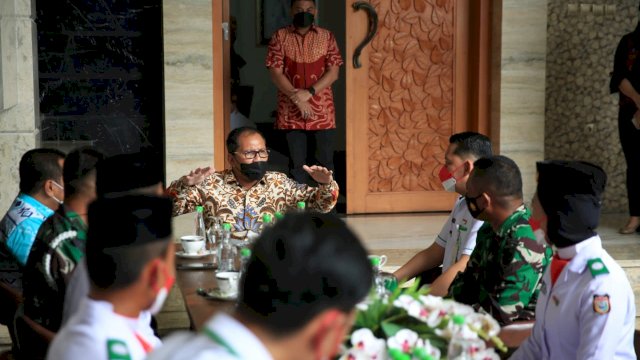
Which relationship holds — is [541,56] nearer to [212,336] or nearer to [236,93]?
[236,93]

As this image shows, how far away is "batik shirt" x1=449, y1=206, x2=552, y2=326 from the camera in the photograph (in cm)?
328

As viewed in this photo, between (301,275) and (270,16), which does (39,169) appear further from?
(270,16)

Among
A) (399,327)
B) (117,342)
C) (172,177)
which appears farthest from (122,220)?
(172,177)

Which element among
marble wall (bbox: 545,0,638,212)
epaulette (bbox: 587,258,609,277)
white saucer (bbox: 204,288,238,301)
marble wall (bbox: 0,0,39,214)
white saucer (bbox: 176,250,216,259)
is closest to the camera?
epaulette (bbox: 587,258,609,277)

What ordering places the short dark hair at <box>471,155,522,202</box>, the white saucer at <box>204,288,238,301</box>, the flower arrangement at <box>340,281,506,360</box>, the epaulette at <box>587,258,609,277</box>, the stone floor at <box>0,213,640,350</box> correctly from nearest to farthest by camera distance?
the flower arrangement at <box>340,281,506,360</box> < the epaulette at <box>587,258,609,277</box> < the white saucer at <box>204,288,238,301</box> < the short dark hair at <box>471,155,522,202</box> < the stone floor at <box>0,213,640,350</box>

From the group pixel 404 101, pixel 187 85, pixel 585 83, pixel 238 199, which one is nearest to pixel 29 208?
pixel 238 199

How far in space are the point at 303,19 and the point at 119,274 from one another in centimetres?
473

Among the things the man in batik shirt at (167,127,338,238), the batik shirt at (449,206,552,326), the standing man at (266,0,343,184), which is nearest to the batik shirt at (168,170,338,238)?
the man in batik shirt at (167,127,338,238)

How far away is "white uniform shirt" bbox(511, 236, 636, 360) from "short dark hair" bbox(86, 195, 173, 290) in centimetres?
130

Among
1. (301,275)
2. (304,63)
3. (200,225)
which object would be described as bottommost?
(200,225)

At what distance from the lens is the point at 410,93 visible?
739 centimetres

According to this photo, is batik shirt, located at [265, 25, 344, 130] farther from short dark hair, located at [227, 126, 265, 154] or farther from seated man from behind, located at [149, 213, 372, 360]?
seated man from behind, located at [149, 213, 372, 360]

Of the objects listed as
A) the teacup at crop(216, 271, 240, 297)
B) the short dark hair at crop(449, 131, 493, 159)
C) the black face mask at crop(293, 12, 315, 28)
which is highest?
the black face mask at crop(293, 12, 315, 28)

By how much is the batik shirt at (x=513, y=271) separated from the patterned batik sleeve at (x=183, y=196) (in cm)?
174
